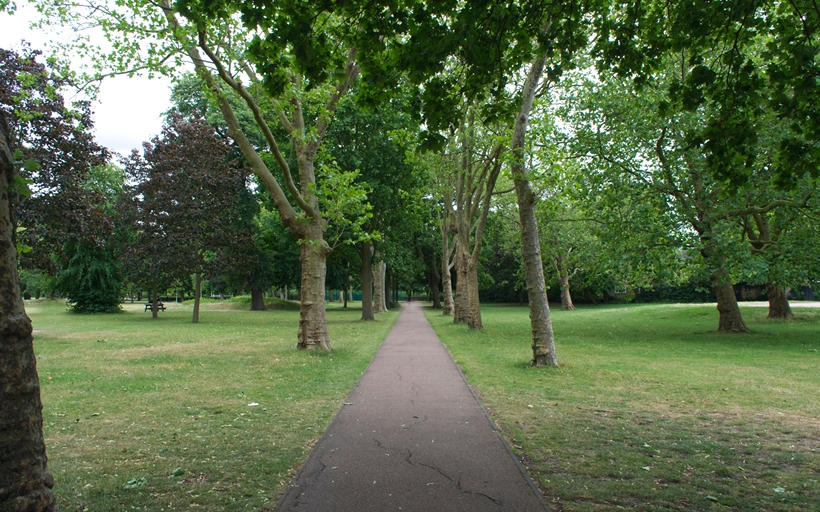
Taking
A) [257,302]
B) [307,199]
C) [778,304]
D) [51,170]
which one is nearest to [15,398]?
[307,199]

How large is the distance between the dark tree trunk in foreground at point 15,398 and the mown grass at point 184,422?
90 cm

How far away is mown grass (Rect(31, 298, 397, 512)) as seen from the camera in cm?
423

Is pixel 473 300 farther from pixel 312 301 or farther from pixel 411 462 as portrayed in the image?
pixel 411 462

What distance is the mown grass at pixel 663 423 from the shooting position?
14.0 ft

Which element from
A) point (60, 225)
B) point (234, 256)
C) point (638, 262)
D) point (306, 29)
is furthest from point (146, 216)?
point (306, 29)

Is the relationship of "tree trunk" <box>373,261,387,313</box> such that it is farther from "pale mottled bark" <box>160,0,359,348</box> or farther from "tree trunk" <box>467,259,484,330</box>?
"pale mottled bark" <box>160,0,359,348</box>

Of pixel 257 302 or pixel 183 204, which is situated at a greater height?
pixel 183 204

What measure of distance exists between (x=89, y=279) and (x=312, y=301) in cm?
3138

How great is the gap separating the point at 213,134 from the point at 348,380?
2464cm

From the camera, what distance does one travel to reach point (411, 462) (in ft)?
16.2

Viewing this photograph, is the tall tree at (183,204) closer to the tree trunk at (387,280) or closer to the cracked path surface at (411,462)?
the tree trunk at (387,280)

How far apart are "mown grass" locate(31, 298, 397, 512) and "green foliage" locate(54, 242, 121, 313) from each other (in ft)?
90.9

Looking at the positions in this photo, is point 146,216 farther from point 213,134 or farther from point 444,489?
point 444,489

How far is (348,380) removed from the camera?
961cm
